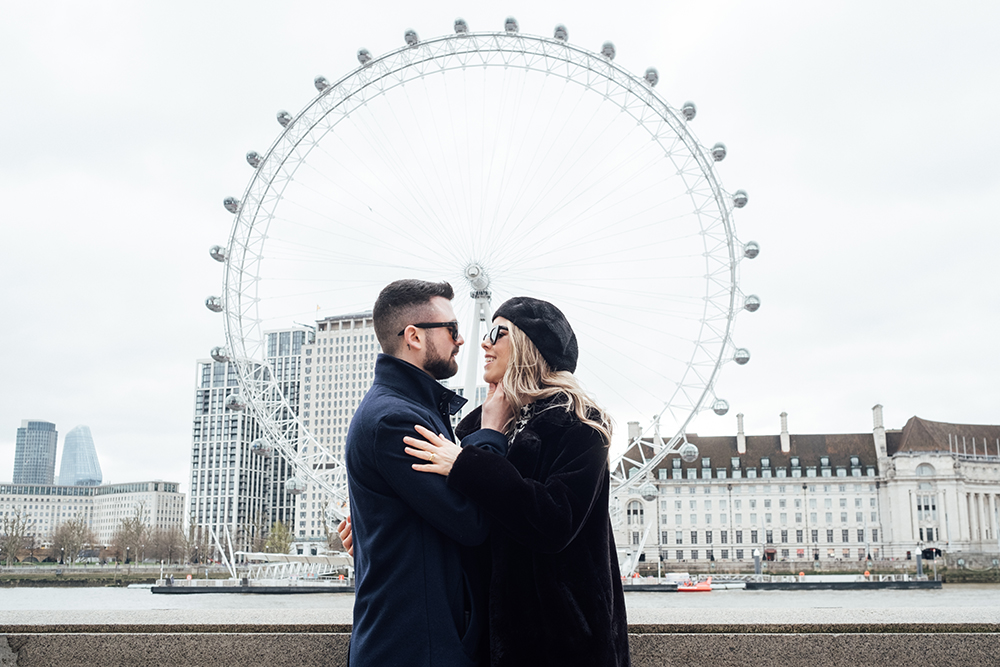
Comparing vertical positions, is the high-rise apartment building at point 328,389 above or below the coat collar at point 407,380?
above

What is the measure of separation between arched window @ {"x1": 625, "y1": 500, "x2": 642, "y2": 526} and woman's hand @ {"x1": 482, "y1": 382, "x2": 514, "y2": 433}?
95.8 metres

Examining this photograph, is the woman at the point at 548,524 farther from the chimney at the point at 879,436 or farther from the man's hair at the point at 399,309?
the chimney at the point at 879,436

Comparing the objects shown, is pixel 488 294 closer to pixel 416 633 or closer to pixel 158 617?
pixel 158 617

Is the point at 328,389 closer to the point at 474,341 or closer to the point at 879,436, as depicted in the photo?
the point at 879,436

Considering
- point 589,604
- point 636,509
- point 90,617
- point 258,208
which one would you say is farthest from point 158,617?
point 636,509

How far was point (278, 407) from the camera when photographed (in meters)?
29.0

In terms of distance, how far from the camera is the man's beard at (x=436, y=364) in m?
3.36

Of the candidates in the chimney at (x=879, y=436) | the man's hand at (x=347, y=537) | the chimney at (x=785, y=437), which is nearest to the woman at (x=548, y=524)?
the man's hand at (x=347, y=537)

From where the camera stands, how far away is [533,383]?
3.29 meters

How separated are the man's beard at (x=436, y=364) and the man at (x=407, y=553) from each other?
0.20m

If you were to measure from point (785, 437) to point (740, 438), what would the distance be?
4824 millimetres

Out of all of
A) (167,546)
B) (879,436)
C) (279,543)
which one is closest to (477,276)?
(279,543)

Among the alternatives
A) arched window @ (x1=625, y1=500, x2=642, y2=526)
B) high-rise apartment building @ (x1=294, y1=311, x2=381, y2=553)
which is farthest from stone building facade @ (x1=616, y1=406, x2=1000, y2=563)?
high-rise apartment building @ (x1=294, y1=311, x2=381, y2=553)

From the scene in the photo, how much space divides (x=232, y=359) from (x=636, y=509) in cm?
7540
